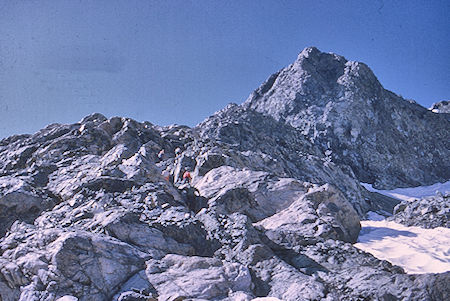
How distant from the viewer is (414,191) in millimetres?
43250

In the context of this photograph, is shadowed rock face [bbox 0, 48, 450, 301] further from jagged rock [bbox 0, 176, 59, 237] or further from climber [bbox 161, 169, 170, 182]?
climber [bbox 161, 169, 170, 182]

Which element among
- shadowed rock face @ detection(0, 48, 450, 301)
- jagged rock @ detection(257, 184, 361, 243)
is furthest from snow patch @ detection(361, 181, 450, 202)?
jagged rock @ detection(257, 184, 361, 243)

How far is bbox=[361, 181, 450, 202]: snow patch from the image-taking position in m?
39.6

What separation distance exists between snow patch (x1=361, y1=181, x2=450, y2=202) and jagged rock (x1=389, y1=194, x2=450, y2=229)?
28.6 m

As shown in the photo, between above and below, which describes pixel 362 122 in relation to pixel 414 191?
above

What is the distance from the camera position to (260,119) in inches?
1827

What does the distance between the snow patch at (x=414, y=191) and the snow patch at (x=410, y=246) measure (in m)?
31.4

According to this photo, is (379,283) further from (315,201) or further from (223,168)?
(223,168)

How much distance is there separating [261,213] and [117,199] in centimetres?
457

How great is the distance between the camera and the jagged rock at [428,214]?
35.3 ft

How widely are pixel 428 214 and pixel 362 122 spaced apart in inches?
1673

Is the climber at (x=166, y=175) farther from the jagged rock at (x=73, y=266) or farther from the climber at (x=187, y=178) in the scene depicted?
the jagged rock at (x=73, y=266)

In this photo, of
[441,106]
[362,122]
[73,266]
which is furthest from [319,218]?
[441,106]

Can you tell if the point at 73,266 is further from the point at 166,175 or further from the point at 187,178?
the point at 166,175
